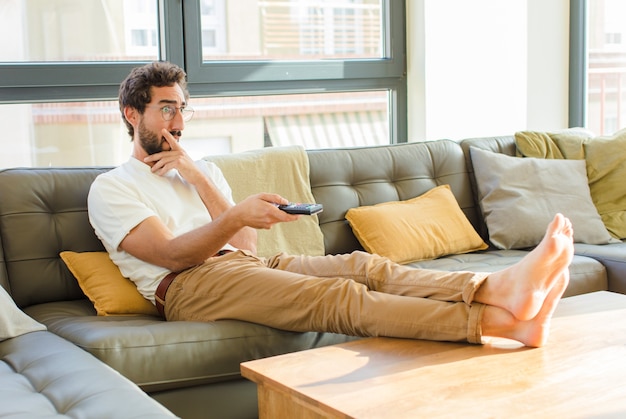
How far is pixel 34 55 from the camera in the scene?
11.6ft

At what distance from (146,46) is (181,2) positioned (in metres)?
0.25

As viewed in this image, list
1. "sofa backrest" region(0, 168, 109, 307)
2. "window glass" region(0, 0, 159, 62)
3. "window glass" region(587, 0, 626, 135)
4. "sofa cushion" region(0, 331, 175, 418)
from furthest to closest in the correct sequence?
"window glass" region(587, 0, 626, 135) → "window glass" region(0, 0, 159, 62) → "sofa backrest" region(0, 168, 109, 307) → "sofa cushion" region(0, 331, 175, 418)

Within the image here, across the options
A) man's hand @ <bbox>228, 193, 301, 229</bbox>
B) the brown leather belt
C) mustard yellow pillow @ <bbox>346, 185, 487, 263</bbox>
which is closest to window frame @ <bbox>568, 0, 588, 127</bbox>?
mustard yellow pillow @ <bbox>346, 185, 487, 263</bbox>

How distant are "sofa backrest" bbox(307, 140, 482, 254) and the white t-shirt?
662mm

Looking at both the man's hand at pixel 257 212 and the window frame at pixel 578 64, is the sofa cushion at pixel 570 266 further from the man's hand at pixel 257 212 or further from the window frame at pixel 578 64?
the window frame at pixel 578 64

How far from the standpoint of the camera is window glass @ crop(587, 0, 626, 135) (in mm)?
4750

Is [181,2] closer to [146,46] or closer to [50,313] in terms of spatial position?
[146,46]

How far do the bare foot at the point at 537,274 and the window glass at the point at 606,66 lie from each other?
2.88m

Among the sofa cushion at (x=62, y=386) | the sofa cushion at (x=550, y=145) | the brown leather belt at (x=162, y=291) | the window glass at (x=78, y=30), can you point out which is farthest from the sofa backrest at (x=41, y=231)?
the sofa cushion at (x=550, y=145)

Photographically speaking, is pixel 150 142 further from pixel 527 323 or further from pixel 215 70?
pixel 527 323

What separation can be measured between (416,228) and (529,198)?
0.57 metres

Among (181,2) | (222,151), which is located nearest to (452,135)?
(222,151)

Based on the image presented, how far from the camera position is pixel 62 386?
6.28 feet

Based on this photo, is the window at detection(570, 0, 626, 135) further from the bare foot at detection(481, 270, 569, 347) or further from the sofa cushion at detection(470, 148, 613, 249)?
the bare foot at detection(481, 270, 569, 347)
